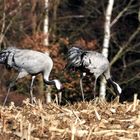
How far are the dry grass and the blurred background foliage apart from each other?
13730 mm

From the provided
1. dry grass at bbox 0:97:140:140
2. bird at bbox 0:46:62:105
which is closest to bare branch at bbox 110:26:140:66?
bird at bbox 0:46:62:105

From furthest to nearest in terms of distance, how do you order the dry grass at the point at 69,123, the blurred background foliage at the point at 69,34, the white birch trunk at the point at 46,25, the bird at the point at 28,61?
the white birch trunk at the point at 46,25 < the blurred background foliage at the point at 69,34 < the bird at the point at 28,61 < the dry grass at the point at 69,123

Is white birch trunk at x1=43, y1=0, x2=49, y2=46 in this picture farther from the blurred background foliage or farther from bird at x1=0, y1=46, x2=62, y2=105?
bird at x1=0, y1=46, x2=62, y2=105

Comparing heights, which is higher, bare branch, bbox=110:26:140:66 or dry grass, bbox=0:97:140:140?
dry grass, bbox=0:97:140:140

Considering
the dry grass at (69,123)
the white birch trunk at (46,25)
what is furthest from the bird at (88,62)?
the white birch trunk at (46,25)

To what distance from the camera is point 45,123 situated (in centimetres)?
918

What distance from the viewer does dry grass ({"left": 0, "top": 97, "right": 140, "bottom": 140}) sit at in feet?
29.0

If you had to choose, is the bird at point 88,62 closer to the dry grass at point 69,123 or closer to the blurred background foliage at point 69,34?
the blurred background foliage at point 69,34

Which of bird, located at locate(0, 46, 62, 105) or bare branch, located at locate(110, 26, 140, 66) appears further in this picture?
bare branch, located at locate(110, 26, 140, 66)

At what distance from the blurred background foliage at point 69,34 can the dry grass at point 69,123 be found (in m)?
13.7

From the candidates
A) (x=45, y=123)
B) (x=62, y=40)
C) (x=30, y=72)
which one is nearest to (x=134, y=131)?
(x=45, y=123)

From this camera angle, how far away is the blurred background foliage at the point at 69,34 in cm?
2602

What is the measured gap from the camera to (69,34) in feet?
96.3

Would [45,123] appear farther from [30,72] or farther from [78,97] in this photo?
[78,97]
